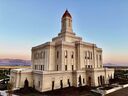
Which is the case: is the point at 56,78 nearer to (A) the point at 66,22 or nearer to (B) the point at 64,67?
(B) the point at 64,67

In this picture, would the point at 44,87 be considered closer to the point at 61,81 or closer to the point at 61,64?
the point at 61,81

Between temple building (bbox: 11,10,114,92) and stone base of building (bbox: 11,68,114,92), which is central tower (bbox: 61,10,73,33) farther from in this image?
stone base of building (bbox: 11,68,114,92)

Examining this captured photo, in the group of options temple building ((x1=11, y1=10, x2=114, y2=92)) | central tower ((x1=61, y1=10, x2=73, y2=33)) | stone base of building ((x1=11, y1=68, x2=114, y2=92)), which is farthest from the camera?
central tower ((x1=61, y1=10, x2=73, y2=33))

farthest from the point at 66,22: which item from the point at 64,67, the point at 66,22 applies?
the point at 64,67

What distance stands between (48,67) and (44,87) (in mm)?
7125

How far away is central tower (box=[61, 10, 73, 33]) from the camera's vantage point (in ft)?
135

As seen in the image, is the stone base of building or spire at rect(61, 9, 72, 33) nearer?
the stone base of building

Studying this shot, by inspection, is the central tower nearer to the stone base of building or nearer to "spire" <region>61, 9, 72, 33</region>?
"spire" <region>61, 9, 72, 33</region>

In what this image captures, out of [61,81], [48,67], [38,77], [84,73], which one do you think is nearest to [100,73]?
[84,73]

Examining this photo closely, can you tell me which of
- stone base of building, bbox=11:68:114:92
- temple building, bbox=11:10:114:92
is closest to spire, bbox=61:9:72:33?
temple building, bbox=11:10:114:92

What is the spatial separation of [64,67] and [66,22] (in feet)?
45.9

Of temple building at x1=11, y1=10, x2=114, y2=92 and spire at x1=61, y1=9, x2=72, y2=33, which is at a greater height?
spire at x1=61, y1=9, x2=72, y2=33

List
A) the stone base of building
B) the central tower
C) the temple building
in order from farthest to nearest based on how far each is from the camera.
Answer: the central tower < the temple building < the stone base of building

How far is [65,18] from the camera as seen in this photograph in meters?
41.2
